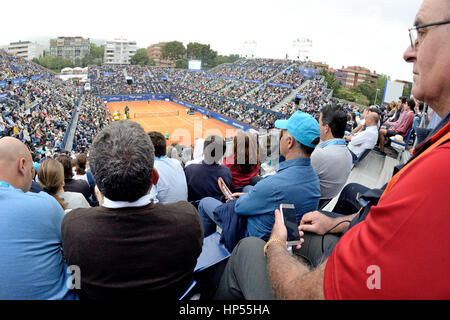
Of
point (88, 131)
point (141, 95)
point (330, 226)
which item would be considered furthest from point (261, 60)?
point (330, 226)

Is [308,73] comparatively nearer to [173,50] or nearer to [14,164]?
[14,164]

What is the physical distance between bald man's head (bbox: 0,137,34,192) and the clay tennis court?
25115 millimetres

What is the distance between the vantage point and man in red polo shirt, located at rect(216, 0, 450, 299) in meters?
0.75

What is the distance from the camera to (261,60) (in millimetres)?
59531

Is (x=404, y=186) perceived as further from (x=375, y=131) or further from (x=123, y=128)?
(x=375, y=131)

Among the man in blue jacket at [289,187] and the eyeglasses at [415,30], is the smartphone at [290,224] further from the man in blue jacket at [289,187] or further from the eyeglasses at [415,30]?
the eyeglasses at [415,30]

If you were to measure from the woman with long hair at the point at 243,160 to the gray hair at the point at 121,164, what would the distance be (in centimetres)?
237

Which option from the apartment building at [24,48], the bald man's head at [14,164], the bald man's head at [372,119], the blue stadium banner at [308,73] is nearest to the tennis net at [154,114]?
the blue stadium banner at [308,73]

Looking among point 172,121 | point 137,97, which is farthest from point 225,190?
point 137,97

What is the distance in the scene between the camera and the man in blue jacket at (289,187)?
7.13ft

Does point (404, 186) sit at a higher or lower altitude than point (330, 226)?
higher

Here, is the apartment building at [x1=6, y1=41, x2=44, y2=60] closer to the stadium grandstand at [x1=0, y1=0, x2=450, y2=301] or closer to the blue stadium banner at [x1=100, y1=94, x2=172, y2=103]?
the blue stadium banner at [x1=100, y1=94, x2=172, y2=103]

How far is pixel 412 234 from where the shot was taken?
0.77 m

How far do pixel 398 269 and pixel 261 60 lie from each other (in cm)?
6377
